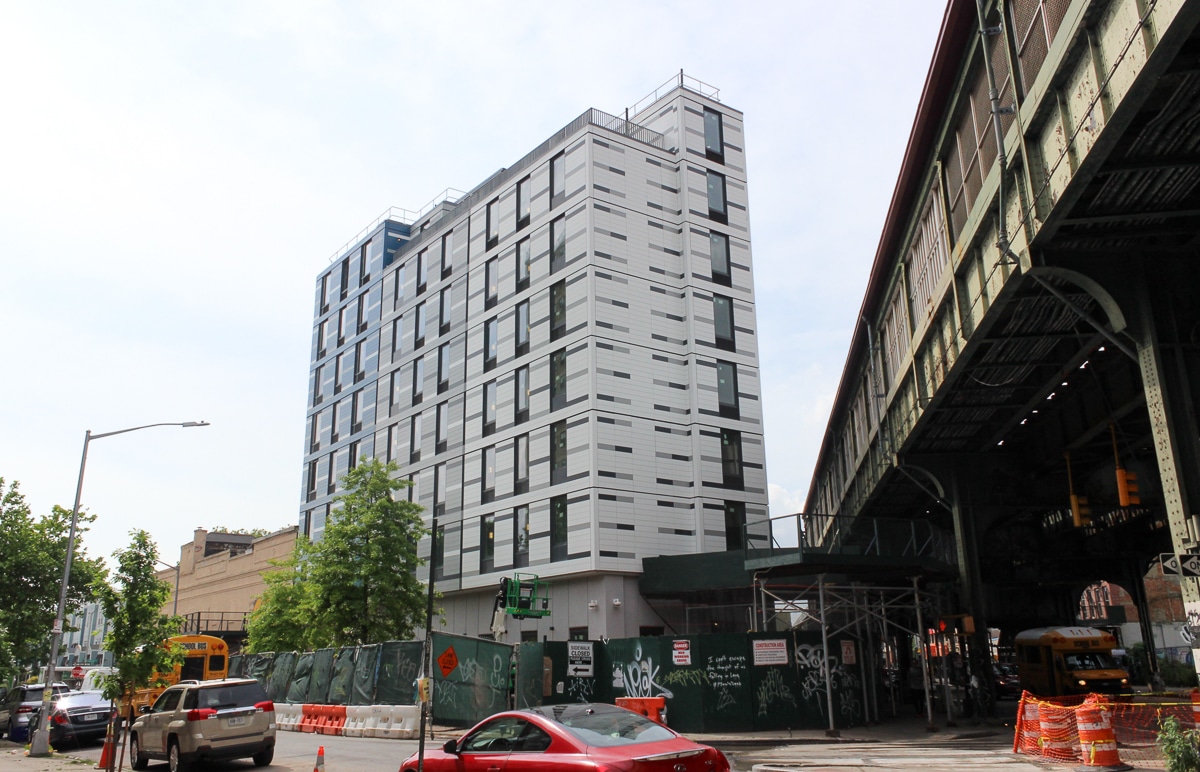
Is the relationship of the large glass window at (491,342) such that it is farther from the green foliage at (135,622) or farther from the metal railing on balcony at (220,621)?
the metal railing on balcony at (220,621)

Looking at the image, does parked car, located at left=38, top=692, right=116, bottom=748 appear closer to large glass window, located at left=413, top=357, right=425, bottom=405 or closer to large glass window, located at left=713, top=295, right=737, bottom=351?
large glass window, located at left=413, top=357, right=425, bottom=405

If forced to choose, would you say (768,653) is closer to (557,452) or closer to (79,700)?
(557,452)

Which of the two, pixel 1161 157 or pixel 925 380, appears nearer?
pixel 1161 157

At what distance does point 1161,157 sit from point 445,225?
4669 cm

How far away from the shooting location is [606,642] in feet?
90.8

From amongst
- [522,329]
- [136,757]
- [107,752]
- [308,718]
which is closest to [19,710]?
[308,718]

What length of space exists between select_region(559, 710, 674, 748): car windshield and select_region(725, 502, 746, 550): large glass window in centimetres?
3347

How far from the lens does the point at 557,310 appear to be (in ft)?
146

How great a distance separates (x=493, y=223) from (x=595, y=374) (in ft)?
45.0

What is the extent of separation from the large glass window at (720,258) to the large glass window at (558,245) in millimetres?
7640

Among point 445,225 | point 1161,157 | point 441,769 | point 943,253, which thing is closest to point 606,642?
point 943,253

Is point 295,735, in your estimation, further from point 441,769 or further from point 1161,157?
point 1161,157

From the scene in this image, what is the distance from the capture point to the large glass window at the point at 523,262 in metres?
47.3

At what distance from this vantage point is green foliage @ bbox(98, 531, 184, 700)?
19312 mm
